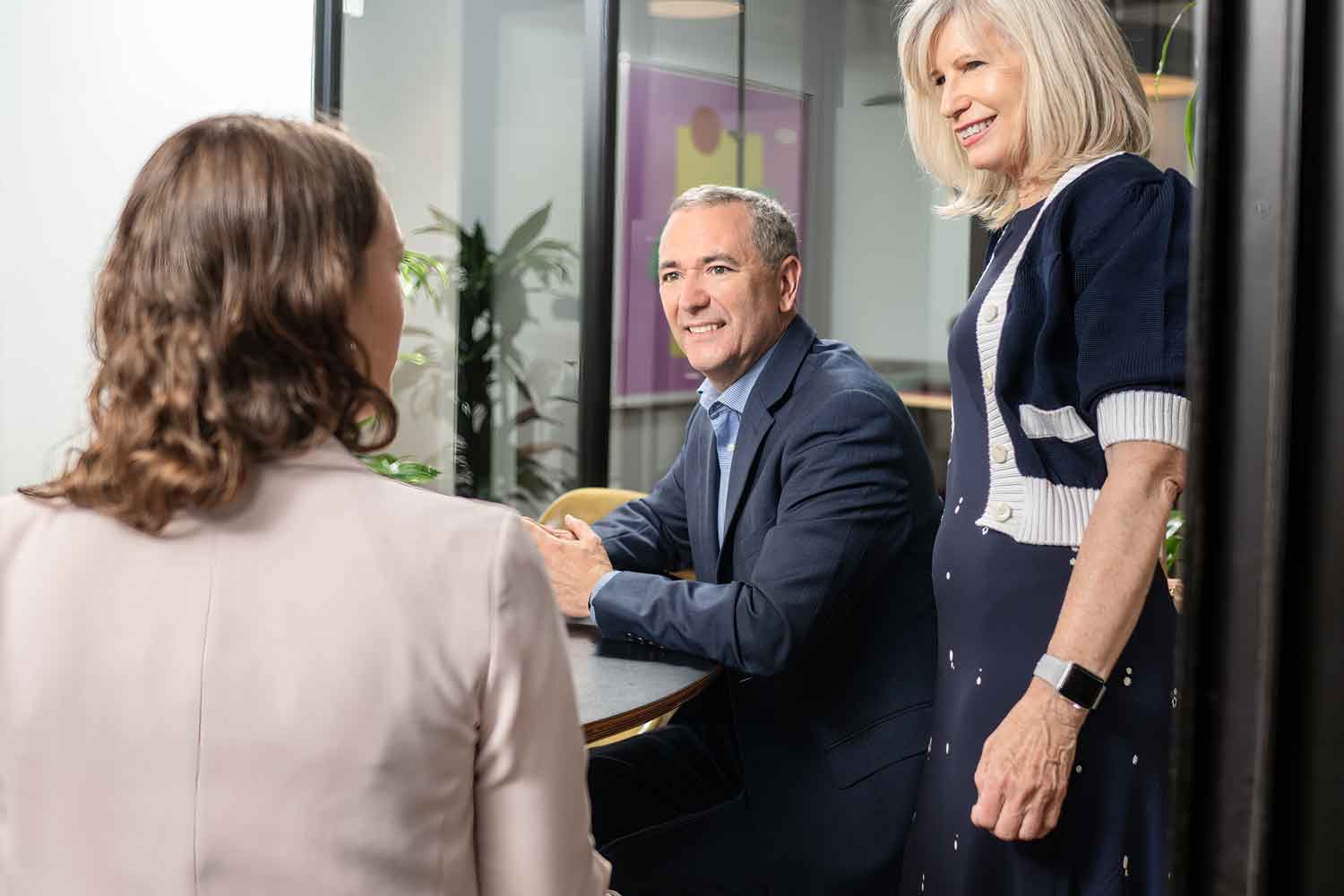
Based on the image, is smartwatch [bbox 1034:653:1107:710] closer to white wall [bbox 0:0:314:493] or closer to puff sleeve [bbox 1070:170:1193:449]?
puff sleeve [bbox 1070:170:1193:449]

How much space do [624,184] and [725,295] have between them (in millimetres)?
2210

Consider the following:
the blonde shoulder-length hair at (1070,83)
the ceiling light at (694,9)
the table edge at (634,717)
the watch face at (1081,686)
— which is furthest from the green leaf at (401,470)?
the watch face at (1081,686)

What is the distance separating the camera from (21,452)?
16.2 ft

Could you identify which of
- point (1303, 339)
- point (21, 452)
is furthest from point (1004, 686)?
point (21, 452)

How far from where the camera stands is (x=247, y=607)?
945 mm

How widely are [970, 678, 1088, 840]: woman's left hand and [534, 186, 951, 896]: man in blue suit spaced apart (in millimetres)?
464

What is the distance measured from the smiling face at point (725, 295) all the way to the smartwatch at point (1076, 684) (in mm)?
998

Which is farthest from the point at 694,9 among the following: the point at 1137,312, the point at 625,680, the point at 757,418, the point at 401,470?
the point at 1137,312

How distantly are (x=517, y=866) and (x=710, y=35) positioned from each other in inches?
144

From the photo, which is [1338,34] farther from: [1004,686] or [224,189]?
[1004,686]

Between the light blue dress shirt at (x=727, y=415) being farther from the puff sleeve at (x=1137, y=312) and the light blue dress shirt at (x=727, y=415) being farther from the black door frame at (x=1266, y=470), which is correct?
the black door frame at (x=1266, y=470)

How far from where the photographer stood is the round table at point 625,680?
160cm

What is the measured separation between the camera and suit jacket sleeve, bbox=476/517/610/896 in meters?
0.97

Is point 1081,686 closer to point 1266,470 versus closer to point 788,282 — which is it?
point 1266,470
